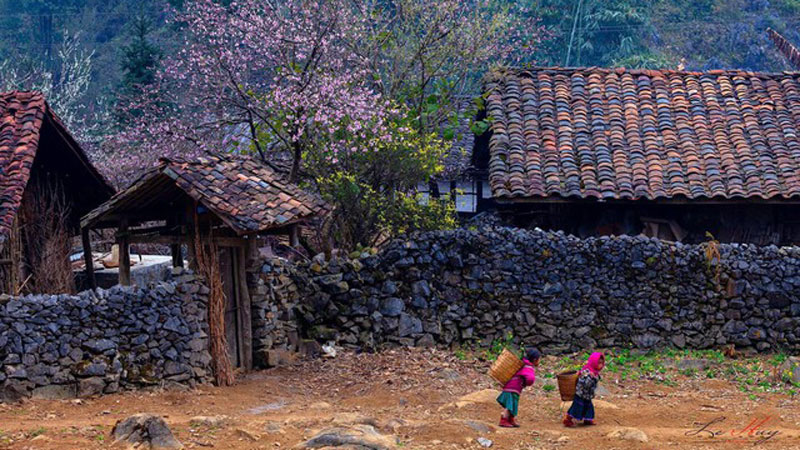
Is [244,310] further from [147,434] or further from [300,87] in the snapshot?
[300,87]

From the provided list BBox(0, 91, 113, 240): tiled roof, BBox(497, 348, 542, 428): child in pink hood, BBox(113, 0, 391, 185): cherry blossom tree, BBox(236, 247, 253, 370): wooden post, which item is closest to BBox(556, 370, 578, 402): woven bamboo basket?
BBox(497, 348, 542, 428): child in pink hood

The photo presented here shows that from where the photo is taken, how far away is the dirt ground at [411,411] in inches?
397

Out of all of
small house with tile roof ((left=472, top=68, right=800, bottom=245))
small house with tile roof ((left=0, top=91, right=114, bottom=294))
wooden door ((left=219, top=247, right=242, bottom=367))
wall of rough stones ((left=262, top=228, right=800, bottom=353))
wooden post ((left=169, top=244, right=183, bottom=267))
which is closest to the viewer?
wooden door ((left=219, top=247, right=242, bottom=367))

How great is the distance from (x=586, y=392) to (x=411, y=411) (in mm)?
2310

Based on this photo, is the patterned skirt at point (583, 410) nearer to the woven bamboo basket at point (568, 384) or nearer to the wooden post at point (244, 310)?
the woven bamboo basket at point (568, 384)

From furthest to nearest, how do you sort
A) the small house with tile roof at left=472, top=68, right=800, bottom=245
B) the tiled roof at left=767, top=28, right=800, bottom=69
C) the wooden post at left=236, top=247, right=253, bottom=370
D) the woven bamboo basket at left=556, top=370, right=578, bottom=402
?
the tiled roof at left=767, top=28, right=800, bottom=69 < the small house with tile roof at left=472, top=68, right=800, bottom=245 < the wooden post at left=236, top=247, right=253, bottom=370 < the woven bamboo basket at left=556, top=370, right=578, bottom=402

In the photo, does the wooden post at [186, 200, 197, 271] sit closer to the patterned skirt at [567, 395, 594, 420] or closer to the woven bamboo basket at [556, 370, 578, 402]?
the woven bamboo basket at [556, 370, 578, 402]

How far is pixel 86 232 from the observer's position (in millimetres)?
16344

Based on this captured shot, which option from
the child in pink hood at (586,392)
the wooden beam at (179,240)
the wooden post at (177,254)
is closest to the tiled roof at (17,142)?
the wooden beam at (179,240)

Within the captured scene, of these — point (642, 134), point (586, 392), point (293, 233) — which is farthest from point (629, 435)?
point (642, 134)

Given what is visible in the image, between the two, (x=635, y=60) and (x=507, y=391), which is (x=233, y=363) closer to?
(x=507, y=391)

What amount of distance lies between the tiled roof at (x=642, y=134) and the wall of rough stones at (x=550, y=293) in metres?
1.62

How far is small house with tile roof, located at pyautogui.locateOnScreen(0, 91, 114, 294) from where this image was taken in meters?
15.0

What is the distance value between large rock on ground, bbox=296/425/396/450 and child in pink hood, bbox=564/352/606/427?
283 centimetres
